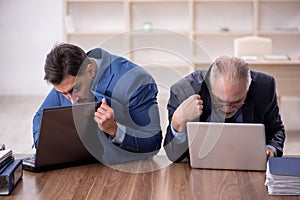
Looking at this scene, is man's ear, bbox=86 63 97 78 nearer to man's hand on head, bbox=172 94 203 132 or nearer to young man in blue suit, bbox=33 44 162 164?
young man in blue suit, bbox=33 44 162 164

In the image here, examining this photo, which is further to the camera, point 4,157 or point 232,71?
point 232,71

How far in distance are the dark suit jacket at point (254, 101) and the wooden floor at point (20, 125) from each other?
7.00 feet

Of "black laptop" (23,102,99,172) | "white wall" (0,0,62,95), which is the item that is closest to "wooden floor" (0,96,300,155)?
"white wall" (0,0,62,95)

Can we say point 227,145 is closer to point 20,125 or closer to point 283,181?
point 283,181

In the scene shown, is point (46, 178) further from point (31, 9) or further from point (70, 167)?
point (31, 9)

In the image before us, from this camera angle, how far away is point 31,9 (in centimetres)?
772

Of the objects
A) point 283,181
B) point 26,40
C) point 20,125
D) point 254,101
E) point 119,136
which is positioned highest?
point 26,40

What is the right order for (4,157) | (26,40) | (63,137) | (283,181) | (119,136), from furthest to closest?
(26,40), (119,136), (63,137), (4,157), (283,181)

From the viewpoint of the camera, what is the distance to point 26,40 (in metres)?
7.81

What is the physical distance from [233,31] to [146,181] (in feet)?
17.8

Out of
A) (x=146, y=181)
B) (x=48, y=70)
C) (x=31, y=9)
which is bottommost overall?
(x=146, y=181)

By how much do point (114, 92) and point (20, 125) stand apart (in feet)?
11.5

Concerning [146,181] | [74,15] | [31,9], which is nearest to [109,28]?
[74,15]

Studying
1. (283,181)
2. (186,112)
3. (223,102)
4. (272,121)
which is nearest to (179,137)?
(186,112)
